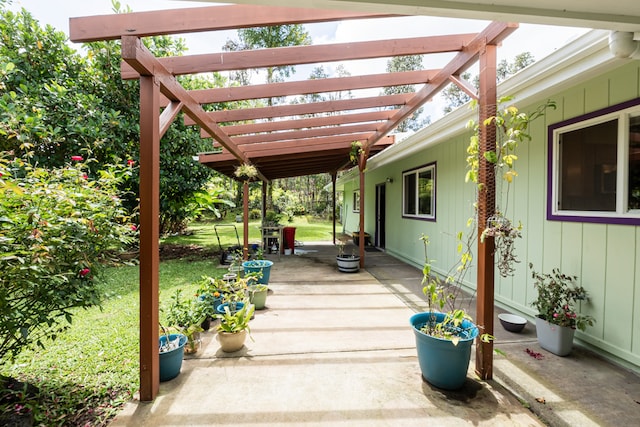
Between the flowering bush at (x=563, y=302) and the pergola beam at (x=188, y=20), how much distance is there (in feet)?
9.98

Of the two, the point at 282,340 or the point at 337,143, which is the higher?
the point at 337,143

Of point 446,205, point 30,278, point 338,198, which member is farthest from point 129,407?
point 338,198

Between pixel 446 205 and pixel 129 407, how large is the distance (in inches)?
209

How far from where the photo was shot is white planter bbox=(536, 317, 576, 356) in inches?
107

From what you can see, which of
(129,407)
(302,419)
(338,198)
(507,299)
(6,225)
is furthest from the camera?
(338,198)

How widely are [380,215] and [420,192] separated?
3144 mm

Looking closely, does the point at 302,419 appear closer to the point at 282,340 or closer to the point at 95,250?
the point at 282,340

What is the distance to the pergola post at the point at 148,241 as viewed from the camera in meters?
2.20

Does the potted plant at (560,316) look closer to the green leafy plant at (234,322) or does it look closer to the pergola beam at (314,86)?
the pergola beam at (314,86)

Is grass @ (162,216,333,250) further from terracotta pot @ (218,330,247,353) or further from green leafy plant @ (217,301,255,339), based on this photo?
terracotta pot @ (218,330,247,353)

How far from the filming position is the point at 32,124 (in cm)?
456

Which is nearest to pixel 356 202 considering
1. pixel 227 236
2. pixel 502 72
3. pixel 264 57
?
pixel 227 236

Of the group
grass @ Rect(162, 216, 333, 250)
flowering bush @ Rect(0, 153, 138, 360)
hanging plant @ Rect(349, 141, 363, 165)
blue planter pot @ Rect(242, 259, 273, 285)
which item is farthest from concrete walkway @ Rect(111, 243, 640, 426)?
grass @ Rect(162, 216, 333, 250)

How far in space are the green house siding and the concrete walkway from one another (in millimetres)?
390
